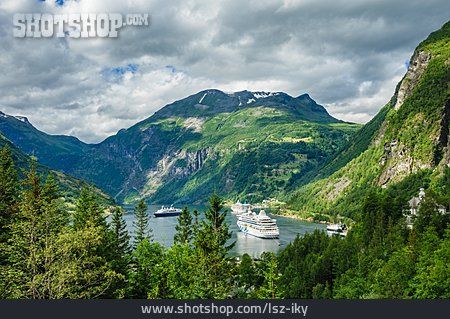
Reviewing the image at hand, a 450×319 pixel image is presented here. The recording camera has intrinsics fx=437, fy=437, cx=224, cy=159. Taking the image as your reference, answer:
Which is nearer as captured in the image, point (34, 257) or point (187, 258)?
point (34, 257)

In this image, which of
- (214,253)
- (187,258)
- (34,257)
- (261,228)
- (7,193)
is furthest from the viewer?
(261,228)

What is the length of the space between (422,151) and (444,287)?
5958 inches

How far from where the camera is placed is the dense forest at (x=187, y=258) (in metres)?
28.4

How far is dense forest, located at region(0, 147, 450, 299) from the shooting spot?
28375 millimetres

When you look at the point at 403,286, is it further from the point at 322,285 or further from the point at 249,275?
the point at 249,275

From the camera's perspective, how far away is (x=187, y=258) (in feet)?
158

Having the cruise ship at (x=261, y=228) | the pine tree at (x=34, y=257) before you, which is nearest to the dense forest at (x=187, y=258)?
the pine tree at (x=34, y=257)

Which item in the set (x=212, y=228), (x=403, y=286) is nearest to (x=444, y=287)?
(x=403, y=286)

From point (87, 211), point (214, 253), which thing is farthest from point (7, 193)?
point (214, 253)

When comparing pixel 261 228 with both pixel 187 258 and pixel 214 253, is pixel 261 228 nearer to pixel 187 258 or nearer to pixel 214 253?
pixel 214 253

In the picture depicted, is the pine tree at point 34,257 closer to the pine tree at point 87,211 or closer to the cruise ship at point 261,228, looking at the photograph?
the pine tree at point 87,211

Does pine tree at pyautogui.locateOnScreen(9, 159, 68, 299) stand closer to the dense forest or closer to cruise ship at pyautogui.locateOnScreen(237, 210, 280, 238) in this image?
the dense forest

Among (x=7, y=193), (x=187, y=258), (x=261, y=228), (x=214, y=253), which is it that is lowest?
(x=261, y=228)

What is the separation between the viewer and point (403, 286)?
190ft
